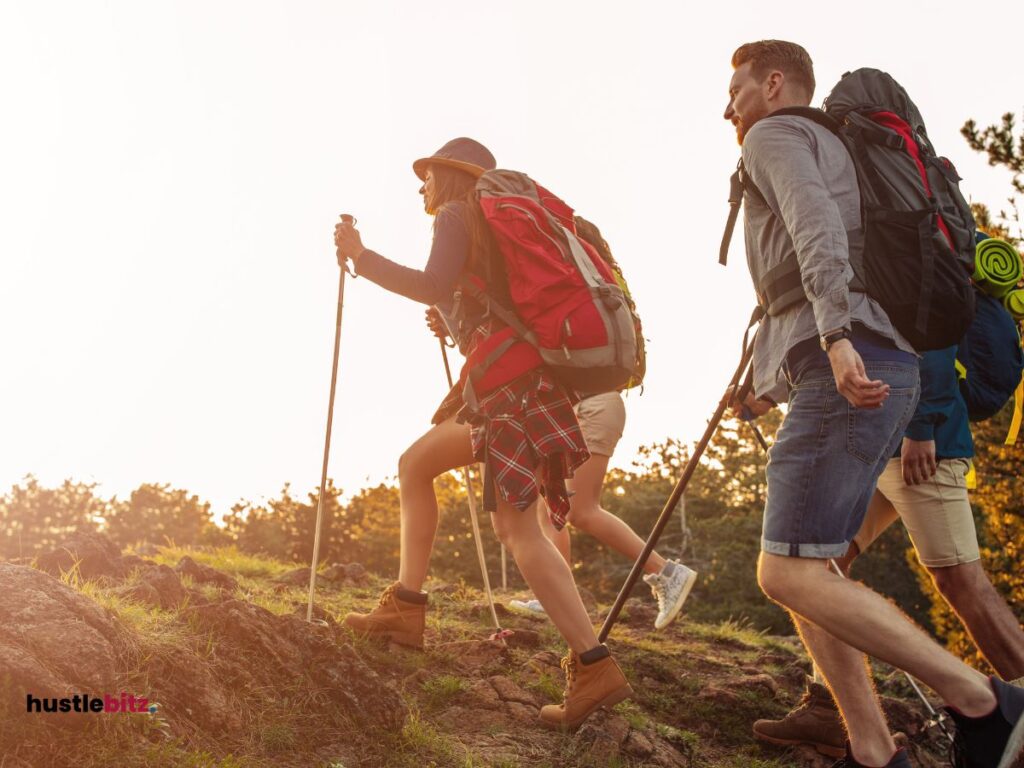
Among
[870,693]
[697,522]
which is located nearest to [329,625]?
[870,693]

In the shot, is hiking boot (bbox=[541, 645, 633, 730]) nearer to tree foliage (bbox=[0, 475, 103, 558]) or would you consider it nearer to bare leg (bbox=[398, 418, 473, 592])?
bare leg (bbox=[398, 418, 473, 592])

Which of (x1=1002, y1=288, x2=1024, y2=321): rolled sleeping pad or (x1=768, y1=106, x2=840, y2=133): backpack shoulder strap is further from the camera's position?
(x1=1002, y1=288, x2=1024, y2=321): rolled sleeping pad

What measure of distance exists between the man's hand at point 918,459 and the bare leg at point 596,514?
86.8 inches

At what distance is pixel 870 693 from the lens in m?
2.96

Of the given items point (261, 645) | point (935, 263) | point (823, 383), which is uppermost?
point (935, 263)

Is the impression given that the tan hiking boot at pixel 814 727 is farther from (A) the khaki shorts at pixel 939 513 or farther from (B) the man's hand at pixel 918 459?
(B) the man's hand at pixel 918 459

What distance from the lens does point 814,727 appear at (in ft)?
13.4

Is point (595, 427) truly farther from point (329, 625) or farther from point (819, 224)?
point (819, 224)

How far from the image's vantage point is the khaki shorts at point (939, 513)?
3.48m

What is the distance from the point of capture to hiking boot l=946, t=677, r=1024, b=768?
237 cm

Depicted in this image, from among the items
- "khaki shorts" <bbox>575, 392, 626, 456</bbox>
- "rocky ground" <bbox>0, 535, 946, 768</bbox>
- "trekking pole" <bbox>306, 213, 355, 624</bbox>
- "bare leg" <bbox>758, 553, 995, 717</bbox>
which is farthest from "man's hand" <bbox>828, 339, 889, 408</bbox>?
"khaki shorts" <bbox>575, 392, 626, 456</bbox>

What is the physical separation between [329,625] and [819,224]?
2.79 metres

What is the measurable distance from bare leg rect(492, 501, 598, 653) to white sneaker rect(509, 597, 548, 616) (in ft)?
8.06

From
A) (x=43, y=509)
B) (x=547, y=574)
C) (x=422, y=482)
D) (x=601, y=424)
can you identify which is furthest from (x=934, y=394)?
(x=43, y=509)
